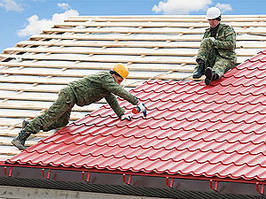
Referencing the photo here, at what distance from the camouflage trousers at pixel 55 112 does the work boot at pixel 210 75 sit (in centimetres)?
207

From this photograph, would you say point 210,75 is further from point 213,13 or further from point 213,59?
point 213,13

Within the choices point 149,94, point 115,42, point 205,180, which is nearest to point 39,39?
point 115,42

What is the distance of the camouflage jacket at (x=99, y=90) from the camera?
884 cm

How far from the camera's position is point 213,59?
32.4 feet

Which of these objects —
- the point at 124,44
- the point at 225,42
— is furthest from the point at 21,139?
the point at 124,44

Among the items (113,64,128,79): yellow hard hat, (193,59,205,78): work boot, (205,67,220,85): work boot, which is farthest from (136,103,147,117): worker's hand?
(193,59,205,78): work boot

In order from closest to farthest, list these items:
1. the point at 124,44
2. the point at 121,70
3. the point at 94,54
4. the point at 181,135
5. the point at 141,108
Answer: the point at 181,135 < the point at 141,108 < the point at 121,70 < the point at 94,54 < the point at 124,44

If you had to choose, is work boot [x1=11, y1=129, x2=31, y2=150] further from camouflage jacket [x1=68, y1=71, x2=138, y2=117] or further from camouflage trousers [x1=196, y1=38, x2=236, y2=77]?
camouflage trousers [x1=196, y1=38, x2=236, y2=77]

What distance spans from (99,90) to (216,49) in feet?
6.96

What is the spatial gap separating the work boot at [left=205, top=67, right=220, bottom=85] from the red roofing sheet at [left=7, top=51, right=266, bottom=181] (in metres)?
0.09

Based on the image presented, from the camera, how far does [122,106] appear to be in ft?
31.8

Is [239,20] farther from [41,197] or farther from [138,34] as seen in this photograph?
[41,197]

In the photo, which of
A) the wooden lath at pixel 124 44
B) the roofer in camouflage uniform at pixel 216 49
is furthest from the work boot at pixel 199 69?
the wooden lath at pixel 124 44

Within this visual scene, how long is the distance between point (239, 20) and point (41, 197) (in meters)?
6.81
